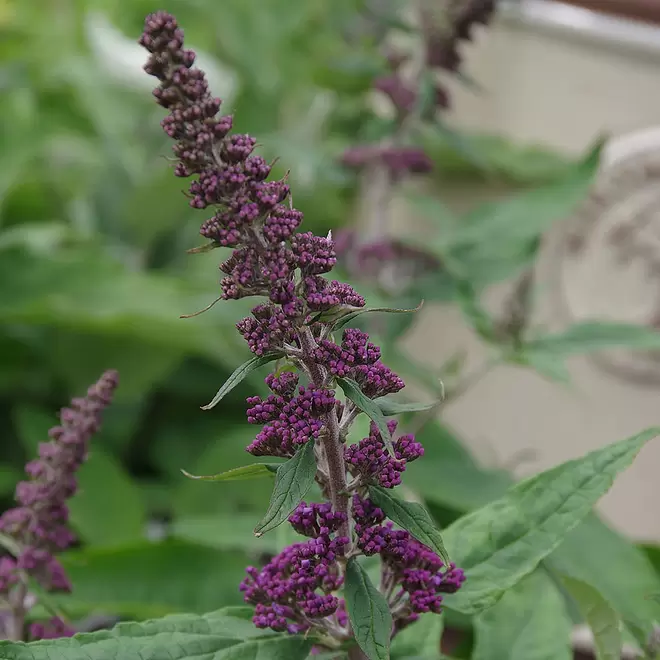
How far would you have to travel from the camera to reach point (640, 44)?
4.10 ft

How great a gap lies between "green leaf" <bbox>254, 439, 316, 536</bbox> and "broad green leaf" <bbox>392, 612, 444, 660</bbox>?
0.17 meters

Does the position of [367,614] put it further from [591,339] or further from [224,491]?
[224,491]

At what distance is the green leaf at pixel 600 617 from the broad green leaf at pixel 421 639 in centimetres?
8

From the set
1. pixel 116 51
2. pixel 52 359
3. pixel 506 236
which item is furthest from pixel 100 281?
pixel 116 51

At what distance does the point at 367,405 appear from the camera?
0.30 m

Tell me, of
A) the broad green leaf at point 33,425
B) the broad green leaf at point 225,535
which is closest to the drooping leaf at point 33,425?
the broad green leaf at point 33,425

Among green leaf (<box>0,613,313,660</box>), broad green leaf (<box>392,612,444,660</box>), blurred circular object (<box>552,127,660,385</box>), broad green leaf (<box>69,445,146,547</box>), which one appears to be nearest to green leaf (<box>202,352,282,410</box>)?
green leaf (<box>0,613,313,660</box>)

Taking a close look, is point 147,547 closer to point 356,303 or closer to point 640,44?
point 356,303

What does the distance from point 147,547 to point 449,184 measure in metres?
0.90

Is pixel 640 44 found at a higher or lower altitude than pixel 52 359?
higher

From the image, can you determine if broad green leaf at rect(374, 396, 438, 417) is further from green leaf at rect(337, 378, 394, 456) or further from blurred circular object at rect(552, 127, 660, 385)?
blurred circular object at rect(552, 127, 660, 385)

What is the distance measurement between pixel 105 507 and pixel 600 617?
66 cm

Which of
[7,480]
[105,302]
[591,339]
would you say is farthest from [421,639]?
[105,302]

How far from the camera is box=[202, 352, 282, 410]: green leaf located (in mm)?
292
